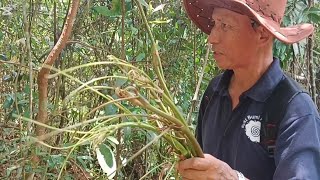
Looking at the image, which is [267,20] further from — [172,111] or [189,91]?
[189,91]

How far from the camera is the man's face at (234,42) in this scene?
1.51m

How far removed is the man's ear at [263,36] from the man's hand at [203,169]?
39cm

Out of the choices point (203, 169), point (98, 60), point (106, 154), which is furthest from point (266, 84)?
point (98, 60)

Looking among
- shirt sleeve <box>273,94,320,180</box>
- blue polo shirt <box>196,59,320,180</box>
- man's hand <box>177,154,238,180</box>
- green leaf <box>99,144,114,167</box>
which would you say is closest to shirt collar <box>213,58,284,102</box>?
blue polo shirt <box>196,59,320,180</box>

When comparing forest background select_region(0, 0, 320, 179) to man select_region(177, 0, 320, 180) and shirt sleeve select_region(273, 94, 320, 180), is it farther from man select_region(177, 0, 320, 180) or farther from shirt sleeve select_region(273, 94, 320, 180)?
shirt sleeve select_region(273, 94, 320, 180)

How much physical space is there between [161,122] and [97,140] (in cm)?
16

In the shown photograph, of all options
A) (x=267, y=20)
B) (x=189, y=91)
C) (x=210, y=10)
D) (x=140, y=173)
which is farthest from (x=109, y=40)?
(x=267, y=20)

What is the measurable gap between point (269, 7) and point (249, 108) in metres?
0.28

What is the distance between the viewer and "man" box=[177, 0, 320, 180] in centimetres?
132

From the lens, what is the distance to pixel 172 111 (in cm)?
123

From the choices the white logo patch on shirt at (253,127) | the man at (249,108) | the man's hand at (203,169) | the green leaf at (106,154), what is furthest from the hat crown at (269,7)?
the green leaf at (106,154)

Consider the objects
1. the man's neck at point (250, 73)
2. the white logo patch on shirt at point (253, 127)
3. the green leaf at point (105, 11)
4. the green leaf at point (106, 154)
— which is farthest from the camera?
the green leaf at point (105, 11)

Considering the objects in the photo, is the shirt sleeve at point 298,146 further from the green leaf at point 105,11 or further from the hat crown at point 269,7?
the green leaf at point 105,11

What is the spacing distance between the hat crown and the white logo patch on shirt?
275 mm
